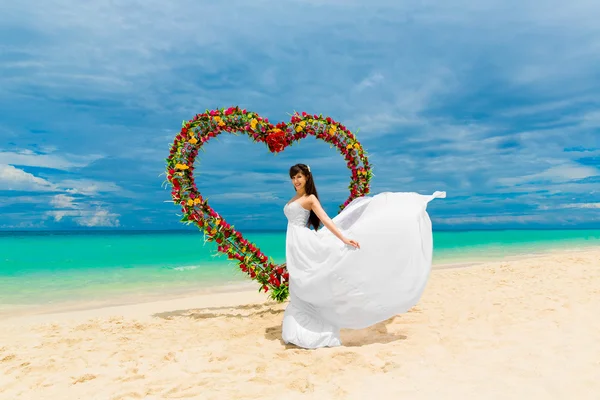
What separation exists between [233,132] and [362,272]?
3.55 meters

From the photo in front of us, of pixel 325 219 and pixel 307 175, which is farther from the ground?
pixel 307 175

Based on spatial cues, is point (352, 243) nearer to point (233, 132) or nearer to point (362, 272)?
point (362, 272)

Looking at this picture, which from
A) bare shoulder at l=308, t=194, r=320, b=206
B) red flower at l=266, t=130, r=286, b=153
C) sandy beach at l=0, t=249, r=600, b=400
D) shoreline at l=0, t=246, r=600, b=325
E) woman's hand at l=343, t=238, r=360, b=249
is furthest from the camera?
shoreline at l=0, t=246, r=600, b=325

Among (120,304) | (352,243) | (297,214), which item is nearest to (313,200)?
(297,214)

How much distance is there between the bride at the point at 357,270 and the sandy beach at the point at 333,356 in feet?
1.16

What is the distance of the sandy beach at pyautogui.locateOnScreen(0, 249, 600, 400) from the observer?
4172mm

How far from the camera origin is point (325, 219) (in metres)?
5.43

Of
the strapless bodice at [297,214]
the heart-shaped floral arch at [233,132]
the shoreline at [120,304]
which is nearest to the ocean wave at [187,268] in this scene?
the shoreline at [120,304]

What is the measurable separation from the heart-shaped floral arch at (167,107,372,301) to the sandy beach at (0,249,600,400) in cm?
82

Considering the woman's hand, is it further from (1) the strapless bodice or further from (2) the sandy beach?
(2) the sandy beach

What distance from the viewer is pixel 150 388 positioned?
14.4 ft

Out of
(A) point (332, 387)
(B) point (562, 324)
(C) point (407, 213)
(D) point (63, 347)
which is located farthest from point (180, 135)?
(B) point (562, 324)

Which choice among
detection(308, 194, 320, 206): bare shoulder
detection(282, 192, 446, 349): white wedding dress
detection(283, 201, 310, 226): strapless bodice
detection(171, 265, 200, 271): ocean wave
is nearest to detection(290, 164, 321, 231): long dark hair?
detection(308, 194, 320, 206): bare shoulder

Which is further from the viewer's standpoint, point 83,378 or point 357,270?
point 357,270
